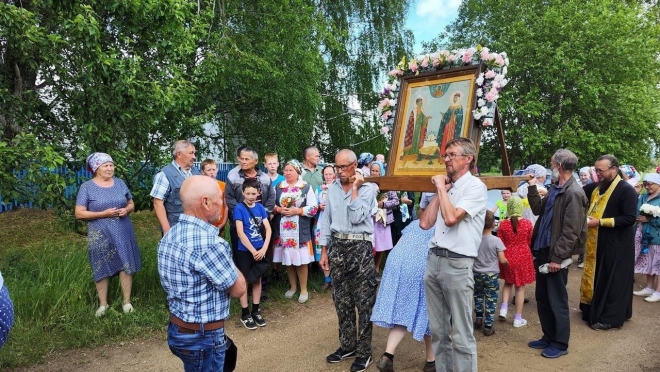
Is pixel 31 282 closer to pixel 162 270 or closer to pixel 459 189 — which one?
pixel 162 270

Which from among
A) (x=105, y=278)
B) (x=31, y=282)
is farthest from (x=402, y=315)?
(x=31, y=282)

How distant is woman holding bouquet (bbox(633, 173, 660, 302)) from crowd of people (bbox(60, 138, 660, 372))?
0.02 metres

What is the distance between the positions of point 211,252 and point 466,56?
9.02 feet

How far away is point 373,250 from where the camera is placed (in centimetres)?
511

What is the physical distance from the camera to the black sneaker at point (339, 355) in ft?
14.4

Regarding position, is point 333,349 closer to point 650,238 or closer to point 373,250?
point 373,250

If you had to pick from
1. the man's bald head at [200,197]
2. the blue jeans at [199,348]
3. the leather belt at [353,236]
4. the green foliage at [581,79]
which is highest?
the green foliage at [581,79]

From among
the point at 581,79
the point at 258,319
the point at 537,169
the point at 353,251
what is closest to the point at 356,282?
the point at 353,251

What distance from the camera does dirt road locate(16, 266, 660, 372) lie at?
4301 mm

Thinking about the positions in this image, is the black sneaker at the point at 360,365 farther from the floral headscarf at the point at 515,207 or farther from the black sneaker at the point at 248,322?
the floral headscarf at the point at 515,207

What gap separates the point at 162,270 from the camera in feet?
8.77

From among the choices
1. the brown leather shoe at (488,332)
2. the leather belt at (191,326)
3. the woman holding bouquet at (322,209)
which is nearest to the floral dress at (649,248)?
the brown leather shoe at (488,332)

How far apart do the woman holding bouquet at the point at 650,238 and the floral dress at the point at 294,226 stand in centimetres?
474

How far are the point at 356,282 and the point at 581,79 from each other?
50.2ft
